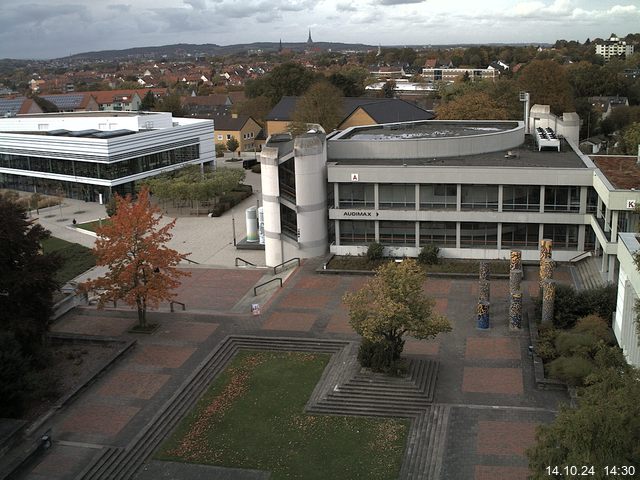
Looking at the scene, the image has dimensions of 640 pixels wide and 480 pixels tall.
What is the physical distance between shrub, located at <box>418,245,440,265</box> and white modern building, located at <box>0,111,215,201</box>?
35.2 meters

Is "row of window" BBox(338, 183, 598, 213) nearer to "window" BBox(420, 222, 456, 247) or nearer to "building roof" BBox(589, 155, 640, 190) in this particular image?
"window" BBox(420, 222, 456, 247)

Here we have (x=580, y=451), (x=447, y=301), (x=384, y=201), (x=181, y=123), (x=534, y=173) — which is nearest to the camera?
(x=580, y=451)

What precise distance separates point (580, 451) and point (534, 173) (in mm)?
27357

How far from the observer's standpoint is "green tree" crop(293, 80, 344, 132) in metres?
79.7

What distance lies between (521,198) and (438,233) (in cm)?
521

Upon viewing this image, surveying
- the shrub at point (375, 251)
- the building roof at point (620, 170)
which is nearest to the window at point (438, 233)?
the shrub at point (375, 251)

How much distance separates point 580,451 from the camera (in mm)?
14375

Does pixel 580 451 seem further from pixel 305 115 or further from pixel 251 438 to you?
pixel 305 115

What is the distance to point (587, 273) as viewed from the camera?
37.6 meters

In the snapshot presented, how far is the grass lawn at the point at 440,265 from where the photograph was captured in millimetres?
39531

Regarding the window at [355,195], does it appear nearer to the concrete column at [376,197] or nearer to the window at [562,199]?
the concrete column at [376,197]

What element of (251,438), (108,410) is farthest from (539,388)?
(108,410)

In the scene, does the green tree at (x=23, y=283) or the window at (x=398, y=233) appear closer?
the green tree at (x=23, y=283)

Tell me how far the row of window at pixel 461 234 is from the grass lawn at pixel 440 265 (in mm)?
1259
